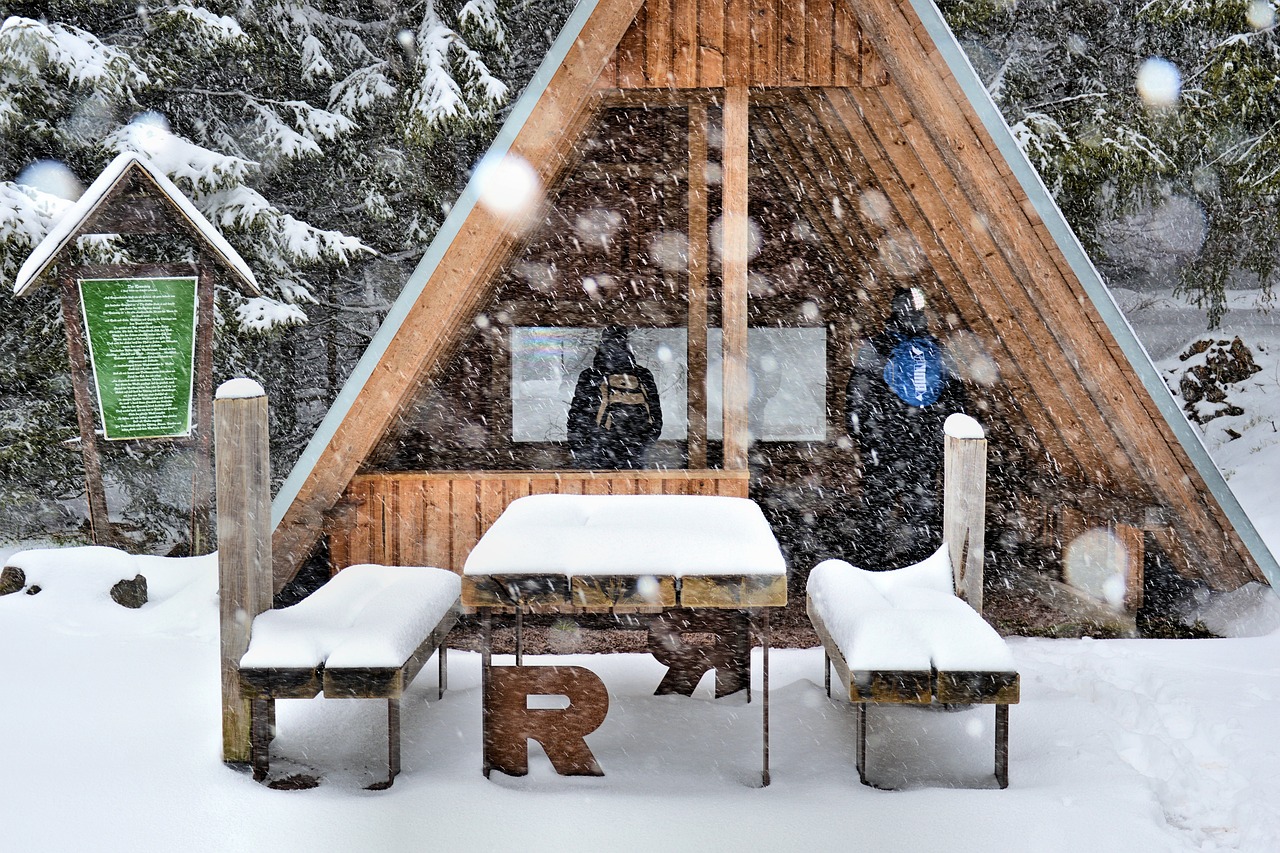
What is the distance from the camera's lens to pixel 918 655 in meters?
3.22

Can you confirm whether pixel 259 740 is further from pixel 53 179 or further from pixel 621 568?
pixel 53 179

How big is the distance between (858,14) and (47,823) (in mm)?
4899

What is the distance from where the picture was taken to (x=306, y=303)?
11797mm

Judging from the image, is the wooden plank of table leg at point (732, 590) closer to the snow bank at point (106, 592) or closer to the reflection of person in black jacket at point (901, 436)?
the snow bank at point (106, 592)

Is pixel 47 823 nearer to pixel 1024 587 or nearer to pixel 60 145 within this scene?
pixel 1024 587

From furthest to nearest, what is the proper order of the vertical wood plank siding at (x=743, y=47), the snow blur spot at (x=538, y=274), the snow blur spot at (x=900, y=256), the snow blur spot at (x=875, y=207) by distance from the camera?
1. the snow blur spot at (x=538, y=274)
2. the snow blur spot at (x=900, y=256)
3. the snow blur spot at (x=875, y=207)
4. the vertical wood plank siding at (x=743, y=47)

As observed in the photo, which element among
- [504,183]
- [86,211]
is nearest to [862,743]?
[504,183]

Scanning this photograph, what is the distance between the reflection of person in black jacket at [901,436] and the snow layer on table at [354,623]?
438 cm

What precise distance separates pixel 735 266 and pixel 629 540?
223cm

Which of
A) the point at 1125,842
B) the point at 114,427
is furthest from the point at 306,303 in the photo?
the point at 1125,842

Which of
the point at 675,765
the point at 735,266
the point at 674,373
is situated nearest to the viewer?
the point at 675,765

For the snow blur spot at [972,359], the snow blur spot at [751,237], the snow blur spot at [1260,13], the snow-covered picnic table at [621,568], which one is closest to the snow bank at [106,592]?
the snow-covered picnic table at [621,568]

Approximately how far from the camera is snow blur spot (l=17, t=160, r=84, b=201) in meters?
9.84

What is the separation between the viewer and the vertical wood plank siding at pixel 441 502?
533 centimetres
